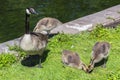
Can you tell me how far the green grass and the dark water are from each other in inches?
144

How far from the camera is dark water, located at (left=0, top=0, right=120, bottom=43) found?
14203mm

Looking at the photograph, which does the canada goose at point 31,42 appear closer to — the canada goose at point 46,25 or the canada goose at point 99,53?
the canada goose at point 99,53

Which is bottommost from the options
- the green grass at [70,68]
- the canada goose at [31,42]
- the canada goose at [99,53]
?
the green grass at [70,68]

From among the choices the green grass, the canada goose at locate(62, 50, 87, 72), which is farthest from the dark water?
the canada goose at locate(62, 50, 87, 72)

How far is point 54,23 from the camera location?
10.9 meters

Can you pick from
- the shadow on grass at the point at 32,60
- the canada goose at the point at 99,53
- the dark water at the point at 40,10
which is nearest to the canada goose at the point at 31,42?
the shadow on grass at the point at 32,60

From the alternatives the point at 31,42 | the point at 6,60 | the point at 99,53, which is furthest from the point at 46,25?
the point at 99,53

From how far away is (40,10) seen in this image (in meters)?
16.0

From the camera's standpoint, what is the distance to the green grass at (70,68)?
8477 mm

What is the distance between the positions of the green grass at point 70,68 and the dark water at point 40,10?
144 inches

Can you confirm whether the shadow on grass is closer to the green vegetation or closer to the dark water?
the green vegetation

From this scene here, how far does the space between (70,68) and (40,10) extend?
25.2 feet

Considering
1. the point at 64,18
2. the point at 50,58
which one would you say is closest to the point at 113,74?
the point at 50,58

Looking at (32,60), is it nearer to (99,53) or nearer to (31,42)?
(31,42)
